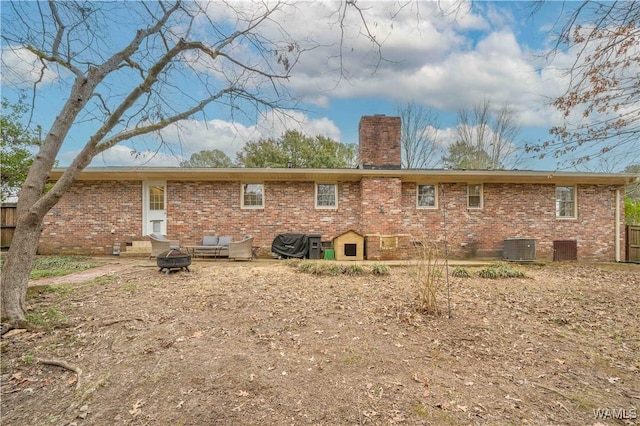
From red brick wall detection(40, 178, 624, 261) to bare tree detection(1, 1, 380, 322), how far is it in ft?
19.9

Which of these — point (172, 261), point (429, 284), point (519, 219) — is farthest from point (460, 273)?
point (172, 261)

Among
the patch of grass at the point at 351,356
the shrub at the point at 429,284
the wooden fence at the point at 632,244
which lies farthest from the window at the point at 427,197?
the patch of grass at the point at 351,356

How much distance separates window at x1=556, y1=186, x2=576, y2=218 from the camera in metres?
11.2

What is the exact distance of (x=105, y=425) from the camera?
232cm

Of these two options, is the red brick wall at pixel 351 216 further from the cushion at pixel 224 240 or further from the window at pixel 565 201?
the cushion at pixel 224 240

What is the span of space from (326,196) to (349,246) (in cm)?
211

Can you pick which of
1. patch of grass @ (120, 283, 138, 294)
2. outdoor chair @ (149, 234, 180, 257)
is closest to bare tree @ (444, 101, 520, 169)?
outdoor chair @ (149, 234, 180, 257)

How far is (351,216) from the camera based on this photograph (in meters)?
10.9

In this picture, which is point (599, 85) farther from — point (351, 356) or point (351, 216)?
point (351, 216)

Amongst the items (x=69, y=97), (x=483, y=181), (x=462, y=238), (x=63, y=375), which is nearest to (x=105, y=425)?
(x=63, y=375)

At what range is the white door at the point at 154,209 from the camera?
10.7 metres

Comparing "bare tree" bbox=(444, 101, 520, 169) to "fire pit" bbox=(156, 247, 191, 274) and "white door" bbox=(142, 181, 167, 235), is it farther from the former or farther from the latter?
"fire pit" bbox=(156, 247, 191, 274)

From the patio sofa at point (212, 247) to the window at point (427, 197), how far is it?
6998 mm

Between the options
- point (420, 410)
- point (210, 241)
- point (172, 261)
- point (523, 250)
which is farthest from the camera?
point (210, 241)
